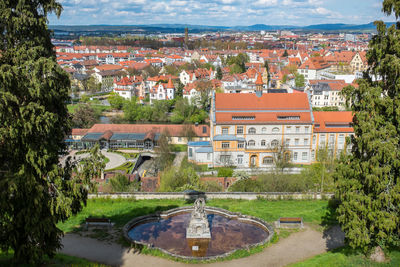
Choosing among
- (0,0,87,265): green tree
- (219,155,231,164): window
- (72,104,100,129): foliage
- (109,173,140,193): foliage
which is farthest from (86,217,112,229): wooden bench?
(72,104,100,129): foliage

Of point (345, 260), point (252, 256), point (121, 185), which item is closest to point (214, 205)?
point (252, 256)

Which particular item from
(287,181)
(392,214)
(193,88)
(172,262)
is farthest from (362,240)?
(193,88)

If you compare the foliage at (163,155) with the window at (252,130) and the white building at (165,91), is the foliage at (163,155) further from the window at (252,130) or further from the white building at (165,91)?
the white building at (165,91)

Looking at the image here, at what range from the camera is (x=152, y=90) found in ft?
291

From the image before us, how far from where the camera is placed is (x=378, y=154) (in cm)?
1507

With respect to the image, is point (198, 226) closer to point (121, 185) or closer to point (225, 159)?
point (121, 185)

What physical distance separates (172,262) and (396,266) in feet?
32.7

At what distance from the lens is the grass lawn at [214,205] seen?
23875 millimetres

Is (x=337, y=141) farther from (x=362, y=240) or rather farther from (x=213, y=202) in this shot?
(x=362, y=240)

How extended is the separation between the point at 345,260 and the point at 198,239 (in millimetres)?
8030

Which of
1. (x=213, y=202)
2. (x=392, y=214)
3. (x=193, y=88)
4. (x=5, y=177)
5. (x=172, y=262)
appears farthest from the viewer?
(x=193, y=88)

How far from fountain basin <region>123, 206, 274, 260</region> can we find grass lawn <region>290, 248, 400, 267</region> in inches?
124

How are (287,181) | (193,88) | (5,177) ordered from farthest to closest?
(193,88)
(287,181)
(5,177)

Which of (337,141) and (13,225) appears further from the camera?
(337,141)
